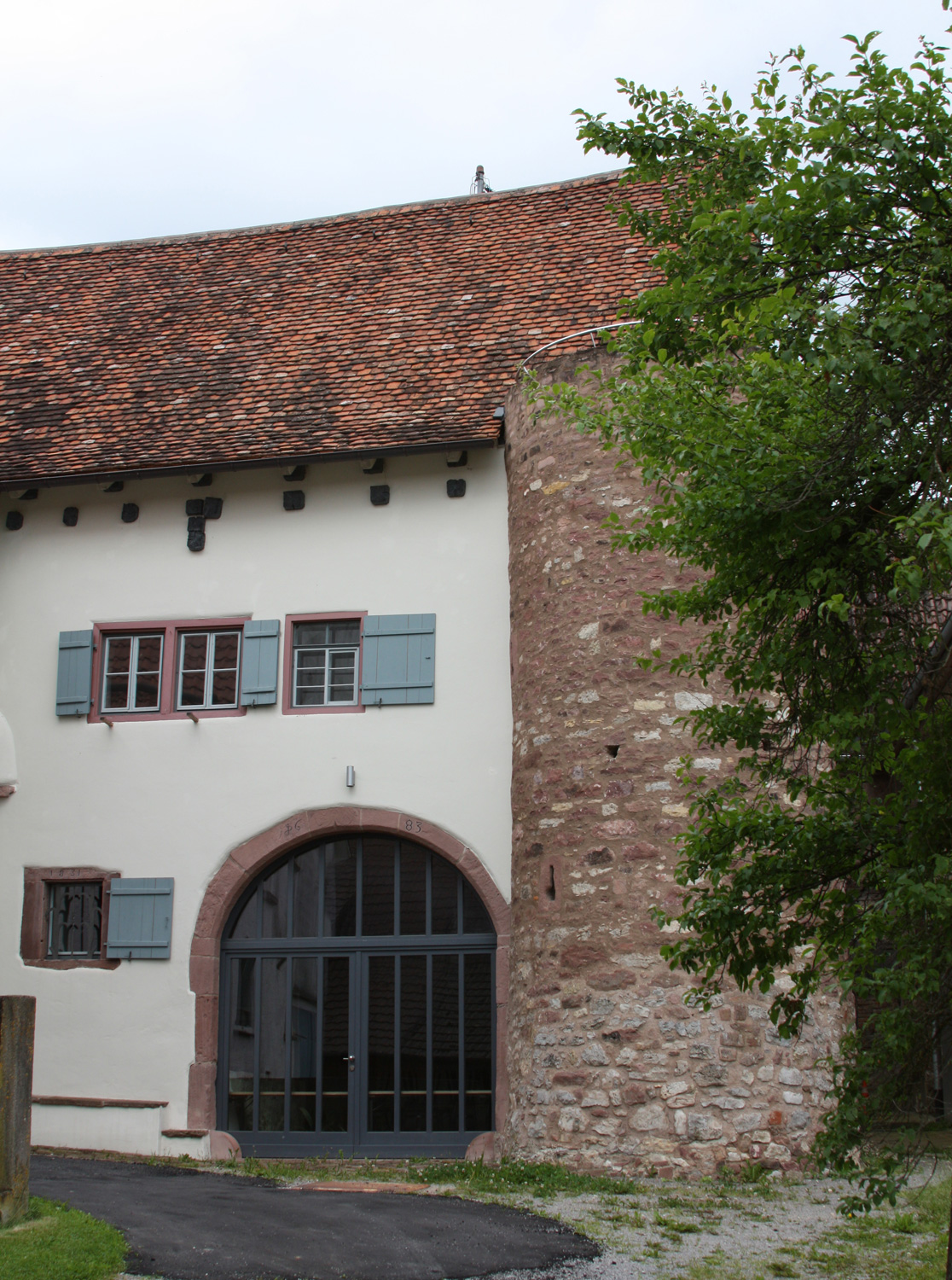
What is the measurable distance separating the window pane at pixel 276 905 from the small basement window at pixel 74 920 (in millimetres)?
1393

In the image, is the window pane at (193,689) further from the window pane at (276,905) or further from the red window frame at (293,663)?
the window pane at (276,905)

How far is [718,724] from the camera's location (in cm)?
488

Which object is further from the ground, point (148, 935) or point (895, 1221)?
point (148, 935)

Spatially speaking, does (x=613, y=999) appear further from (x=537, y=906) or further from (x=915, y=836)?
(x=915, y=836)

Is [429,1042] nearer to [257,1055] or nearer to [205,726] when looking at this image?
[257,1055]

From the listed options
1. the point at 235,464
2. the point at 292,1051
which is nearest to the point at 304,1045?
the point at 292,1051

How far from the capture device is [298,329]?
1327 cm

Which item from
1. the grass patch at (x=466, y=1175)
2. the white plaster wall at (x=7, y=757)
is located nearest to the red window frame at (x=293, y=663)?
the white plaster wall at (x=7, y=757)

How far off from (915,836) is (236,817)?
25.0 feet

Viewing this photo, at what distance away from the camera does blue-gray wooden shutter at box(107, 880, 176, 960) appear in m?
10.7

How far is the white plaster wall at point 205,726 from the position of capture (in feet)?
34.9

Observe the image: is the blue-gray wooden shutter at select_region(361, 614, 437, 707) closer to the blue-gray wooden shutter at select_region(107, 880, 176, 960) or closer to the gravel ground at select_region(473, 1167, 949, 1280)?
the blue-gray wooden shutter at select_region(107, 880, 176, 960)

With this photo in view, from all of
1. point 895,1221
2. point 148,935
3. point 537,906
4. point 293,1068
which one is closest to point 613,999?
point 537,906

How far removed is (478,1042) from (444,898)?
1.17 meters
